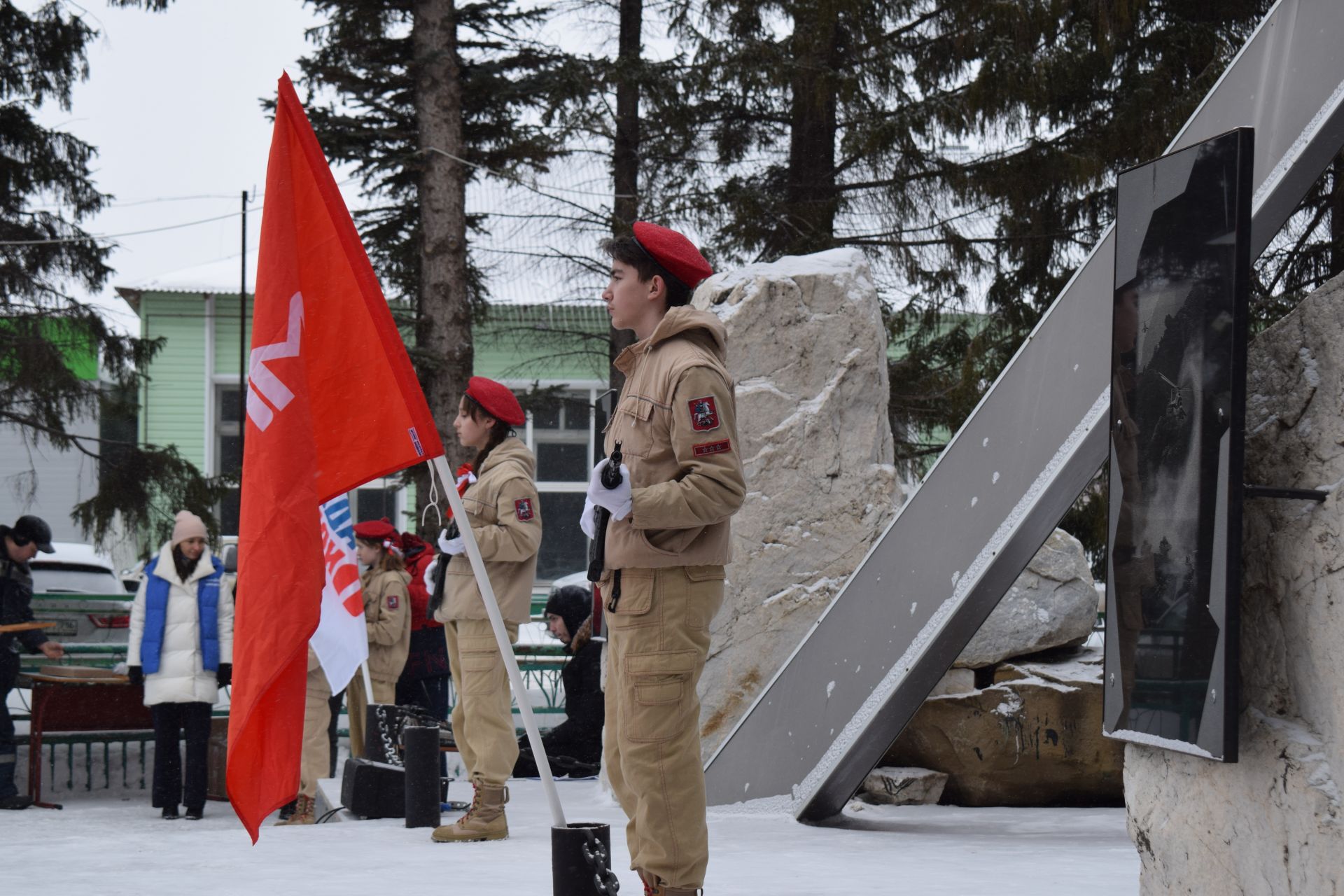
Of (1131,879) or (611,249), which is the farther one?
(1131,879)

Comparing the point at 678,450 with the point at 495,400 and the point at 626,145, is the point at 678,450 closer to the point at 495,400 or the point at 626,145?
the point at 495,400

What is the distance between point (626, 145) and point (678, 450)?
1056cm

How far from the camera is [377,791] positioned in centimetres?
579

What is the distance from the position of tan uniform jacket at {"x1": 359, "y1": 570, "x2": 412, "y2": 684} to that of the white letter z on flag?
477cm

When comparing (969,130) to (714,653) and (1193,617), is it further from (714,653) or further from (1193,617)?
(1193,617)

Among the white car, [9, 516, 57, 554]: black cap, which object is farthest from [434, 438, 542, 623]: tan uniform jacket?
the white car

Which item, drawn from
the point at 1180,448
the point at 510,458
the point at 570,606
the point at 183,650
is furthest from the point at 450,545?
the point at 570,606

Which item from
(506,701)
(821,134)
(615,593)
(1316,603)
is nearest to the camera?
(1316,603)

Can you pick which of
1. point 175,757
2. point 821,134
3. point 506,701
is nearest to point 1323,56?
point 506,701

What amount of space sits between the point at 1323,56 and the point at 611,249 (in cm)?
202

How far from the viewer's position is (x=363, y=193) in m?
13.7

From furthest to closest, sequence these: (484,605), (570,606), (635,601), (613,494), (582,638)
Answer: (570,606) < (582,638) < (484,605) < (635,601) < (613,494)

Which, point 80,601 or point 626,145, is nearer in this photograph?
point 80,601

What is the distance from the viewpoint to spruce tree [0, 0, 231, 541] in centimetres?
1188
